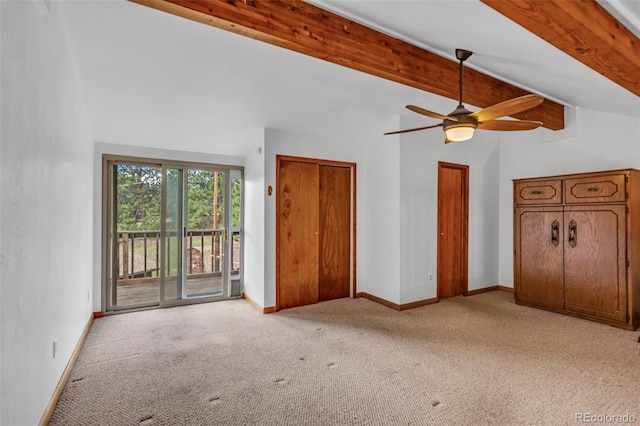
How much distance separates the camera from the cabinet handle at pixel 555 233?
13.1 ft

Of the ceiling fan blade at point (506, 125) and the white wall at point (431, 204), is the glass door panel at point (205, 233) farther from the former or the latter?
the ceiling fan blade at point (506, 125)

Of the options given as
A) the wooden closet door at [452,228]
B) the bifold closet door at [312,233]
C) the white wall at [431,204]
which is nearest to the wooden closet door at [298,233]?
the bifold closet door at [312,233]

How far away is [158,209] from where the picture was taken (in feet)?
14.2

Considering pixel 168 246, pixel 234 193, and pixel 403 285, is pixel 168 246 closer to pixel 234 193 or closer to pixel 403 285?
pixel 234 193

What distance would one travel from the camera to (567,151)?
443 cm

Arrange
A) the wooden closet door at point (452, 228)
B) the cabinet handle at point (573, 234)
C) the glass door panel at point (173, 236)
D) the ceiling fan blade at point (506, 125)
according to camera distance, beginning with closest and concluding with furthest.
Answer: the ceiling fan blade at point (506, 125) → the cabinet handle at point (573, 234) → the glass door panel at point (173, 236) → the wooden closet door at point (452, 228)

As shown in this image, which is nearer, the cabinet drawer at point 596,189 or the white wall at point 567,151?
the cabinet drawer at point 596,189

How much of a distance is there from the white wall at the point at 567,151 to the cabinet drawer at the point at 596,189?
2.02ft

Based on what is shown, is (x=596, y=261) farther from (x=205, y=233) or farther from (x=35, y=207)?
(x=35, y=207)

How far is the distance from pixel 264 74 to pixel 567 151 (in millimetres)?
4237

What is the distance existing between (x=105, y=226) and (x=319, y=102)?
302 centimetres

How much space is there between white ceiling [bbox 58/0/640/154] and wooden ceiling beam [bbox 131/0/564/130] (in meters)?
0.11

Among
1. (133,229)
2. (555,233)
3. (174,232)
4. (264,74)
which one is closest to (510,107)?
(264,74)

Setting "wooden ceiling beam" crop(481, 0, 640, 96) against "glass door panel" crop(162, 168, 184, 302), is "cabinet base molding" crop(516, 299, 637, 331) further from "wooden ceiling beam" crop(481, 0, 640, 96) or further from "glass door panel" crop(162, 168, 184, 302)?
"glass door panel" crop(162, 168, 184, 302)
